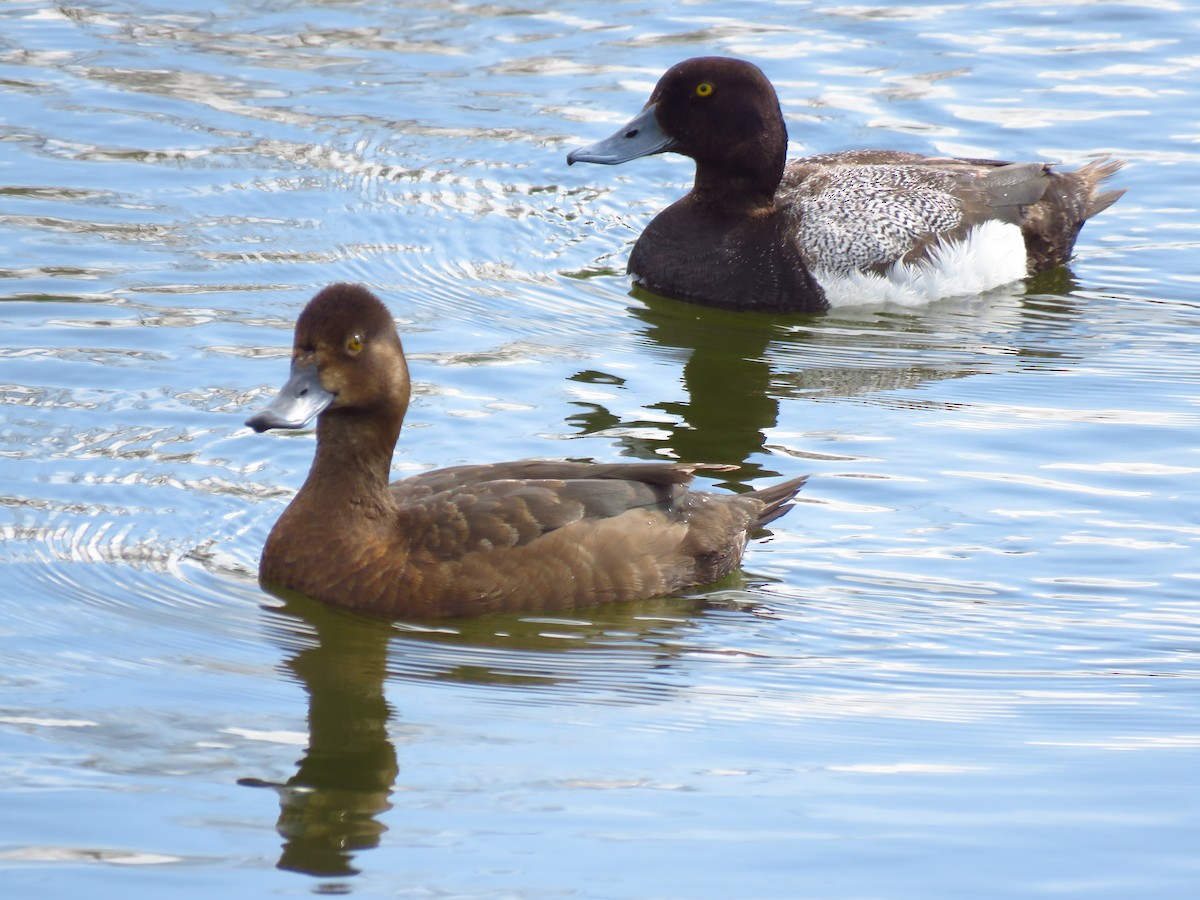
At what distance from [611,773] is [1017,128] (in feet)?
30.6

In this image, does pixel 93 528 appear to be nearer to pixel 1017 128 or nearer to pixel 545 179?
pixel 545 179

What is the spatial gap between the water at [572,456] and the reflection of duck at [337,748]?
0.7 inches

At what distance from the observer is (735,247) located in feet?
38.1

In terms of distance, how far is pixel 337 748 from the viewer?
6.34m

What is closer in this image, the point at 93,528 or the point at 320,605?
the point at 320,605

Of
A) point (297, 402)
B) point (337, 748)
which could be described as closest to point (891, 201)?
point (297, 402)

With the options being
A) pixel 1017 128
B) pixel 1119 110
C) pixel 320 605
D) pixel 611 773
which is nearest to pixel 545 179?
pixel 1017 128

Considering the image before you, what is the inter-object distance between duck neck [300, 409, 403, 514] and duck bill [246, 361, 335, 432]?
0.19 m

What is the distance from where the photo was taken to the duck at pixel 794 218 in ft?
37.8

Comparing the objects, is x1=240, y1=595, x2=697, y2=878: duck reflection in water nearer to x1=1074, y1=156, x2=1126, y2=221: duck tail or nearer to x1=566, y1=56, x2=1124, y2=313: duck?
x1=566, y1=56, x2=1124, y2=313: duck

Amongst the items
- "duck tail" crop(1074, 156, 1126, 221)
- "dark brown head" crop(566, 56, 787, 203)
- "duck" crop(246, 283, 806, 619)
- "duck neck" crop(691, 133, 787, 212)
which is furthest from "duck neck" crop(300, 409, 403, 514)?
"duck tail" crop(1074, 156, 1126, 221)

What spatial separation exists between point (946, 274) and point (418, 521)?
17.4ft

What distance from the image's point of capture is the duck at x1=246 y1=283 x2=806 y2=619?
23.8 feet

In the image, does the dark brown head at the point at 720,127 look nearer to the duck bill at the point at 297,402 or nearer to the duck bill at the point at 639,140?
the duck bill at the point at 639,140
